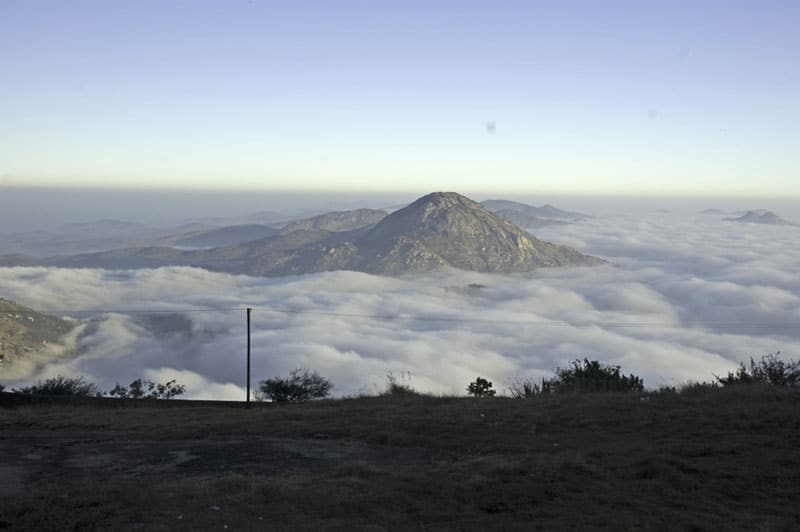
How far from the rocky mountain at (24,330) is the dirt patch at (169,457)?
86923mm

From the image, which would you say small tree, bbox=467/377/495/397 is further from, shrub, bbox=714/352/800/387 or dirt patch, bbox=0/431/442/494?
dirt patch, bbox=0/431/442/494

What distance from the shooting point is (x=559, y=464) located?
9.18m

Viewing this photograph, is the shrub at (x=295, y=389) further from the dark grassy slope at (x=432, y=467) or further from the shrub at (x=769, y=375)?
the shrub at (x=769, y=375)

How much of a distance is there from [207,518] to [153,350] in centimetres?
11859

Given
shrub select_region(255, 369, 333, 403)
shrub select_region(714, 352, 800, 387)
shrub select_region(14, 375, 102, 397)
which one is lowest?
shrub select_region(255, 369, 333, 403)

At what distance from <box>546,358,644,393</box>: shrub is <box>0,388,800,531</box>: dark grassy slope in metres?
4.02

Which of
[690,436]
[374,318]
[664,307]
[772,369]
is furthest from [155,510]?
[664,307]

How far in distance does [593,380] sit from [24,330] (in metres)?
108

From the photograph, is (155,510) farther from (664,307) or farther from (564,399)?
(664,307)

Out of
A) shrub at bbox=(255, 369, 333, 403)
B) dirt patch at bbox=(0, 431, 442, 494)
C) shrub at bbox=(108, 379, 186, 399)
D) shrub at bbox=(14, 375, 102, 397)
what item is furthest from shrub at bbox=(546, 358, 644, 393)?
shrub at bbox=(14, 375, 102, 397)

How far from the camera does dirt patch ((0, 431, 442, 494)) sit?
966 centimetres

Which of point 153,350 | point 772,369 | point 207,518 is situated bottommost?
point 153,350

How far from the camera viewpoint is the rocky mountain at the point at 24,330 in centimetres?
9533

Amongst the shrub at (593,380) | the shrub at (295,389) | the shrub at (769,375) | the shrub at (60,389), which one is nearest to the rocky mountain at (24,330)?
the shrub at (60,389)
